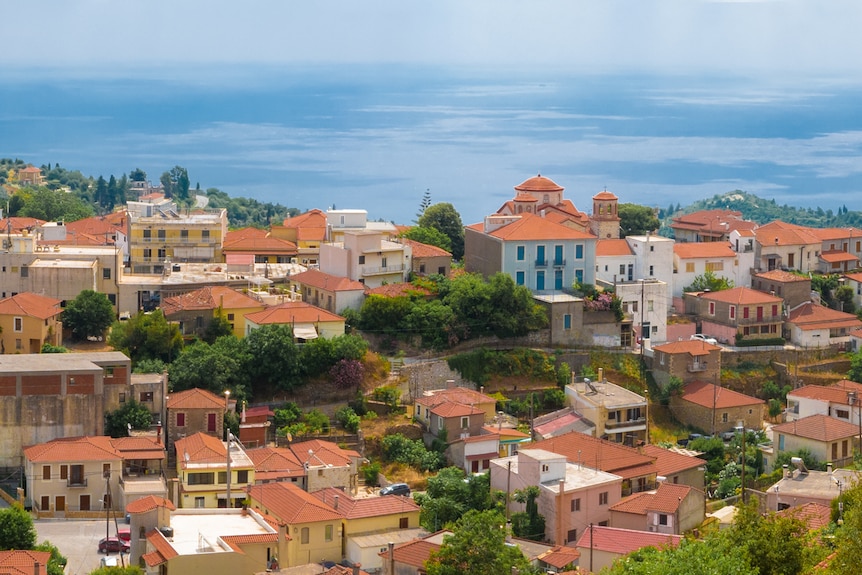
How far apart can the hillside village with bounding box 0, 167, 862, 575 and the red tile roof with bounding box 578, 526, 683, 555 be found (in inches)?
2.1

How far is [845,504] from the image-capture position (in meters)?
25.6

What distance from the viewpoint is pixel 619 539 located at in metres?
28.5

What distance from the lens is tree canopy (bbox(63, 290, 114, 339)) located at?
1479 inches

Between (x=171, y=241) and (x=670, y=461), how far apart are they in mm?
16391

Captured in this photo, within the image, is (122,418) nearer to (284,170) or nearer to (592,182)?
(592,182)

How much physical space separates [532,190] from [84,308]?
613 inches

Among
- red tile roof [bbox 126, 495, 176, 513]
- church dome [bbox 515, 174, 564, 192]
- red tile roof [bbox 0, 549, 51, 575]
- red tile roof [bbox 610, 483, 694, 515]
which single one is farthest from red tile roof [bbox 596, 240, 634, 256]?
red tile roof [bbox 0, 549, 51, 575]

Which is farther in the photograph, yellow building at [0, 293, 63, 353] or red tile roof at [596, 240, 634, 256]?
red tile roof at [596, 240, 634, 256]

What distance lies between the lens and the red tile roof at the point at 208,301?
125 feet

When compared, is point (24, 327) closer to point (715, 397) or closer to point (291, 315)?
point (291, 315)

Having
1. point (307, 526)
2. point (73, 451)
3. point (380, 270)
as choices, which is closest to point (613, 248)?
point (380, 270)

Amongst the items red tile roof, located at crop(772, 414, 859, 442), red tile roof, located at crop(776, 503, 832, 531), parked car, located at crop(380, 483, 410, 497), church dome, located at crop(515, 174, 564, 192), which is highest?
church dome, located at crop(515, 174, 564, 192)

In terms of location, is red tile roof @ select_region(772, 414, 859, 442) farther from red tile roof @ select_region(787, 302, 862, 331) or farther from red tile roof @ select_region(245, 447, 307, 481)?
red tile roof @ select_region(245, 447, 307, 481)

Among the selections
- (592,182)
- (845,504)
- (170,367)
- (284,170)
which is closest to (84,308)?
(170,367)
